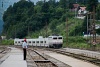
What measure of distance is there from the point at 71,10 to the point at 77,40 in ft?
241

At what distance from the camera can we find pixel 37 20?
131 m

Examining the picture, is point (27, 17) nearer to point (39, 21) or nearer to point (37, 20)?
point (37, 20)

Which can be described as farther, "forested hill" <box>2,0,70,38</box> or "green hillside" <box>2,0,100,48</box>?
"forested hill" <box>2,0,70,38</box>

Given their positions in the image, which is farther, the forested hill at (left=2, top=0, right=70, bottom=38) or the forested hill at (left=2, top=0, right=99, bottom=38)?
the forested hill at (left=2, top=0, right=70, bottom=38)

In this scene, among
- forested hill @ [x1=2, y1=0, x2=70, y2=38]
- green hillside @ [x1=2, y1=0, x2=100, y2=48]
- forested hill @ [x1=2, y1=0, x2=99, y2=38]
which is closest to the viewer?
green hillside @ [x1=2, y1=0, x2=100, y2=48]

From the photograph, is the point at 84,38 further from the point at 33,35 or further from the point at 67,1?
the point at 67,1

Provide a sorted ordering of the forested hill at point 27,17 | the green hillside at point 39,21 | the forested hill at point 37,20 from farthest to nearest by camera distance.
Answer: the forested hill at point 27,17 → the forested hill at point 37,20 → the green hillside at point 39,21

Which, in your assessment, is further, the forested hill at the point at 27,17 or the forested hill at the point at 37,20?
the forested hill at the point at 27,17

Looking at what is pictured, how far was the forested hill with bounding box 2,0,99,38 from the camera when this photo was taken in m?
122

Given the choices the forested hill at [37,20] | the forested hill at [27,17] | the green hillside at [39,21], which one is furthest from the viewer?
the forested hill at [27,17]

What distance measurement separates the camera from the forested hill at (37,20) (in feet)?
400

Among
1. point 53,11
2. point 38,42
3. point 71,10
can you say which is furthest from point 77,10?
point 38,42

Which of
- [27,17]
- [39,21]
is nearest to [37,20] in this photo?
[39,21]

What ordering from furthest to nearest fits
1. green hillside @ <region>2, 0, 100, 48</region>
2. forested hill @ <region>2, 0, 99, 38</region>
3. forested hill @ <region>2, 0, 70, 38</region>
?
1. forested hill @ <region>2, 0, 70, 38</region>
2. forested hill @ <region>2, 0, 99, 38</region>
3. green hillside @ <region>2, 0, 100, 48</region>
